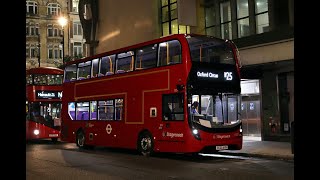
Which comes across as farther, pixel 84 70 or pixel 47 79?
pixel 47 79

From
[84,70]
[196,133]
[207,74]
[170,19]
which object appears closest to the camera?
[196,133]

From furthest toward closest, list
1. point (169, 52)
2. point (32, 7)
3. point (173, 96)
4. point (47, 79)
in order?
point (32, 7) < point (47, 79) < point (169, 52) < point (173, 96)

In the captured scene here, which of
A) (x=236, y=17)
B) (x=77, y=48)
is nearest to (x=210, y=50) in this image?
(x=236, y=17)

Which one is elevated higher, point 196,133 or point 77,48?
point 77,48

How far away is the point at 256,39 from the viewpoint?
66.6ft

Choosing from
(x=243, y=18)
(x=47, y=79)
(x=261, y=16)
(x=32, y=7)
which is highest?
(x=32, y=7)

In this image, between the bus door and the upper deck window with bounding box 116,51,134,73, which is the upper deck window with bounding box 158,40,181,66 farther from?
the upper deck window with bounding box 116,51,134,73

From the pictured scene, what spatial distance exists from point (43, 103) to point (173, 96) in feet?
41.2

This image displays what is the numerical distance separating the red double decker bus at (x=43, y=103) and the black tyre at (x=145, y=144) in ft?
33.3

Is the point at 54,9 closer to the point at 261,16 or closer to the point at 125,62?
the point at 261,16

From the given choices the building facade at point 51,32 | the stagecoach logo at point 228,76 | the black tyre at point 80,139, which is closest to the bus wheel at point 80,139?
the black tyre at point 80,139

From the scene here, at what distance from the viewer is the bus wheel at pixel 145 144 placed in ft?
51.9
